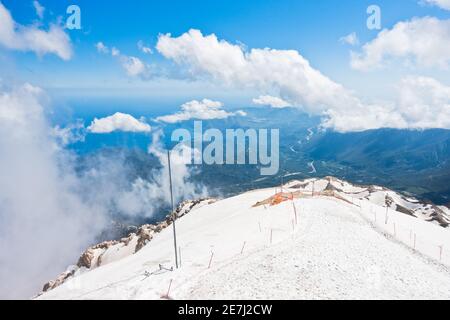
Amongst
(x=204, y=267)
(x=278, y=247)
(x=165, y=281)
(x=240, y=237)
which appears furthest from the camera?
(x=240, y=237)

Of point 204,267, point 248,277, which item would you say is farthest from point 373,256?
point 204,267

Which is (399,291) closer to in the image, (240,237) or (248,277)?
(248,277)

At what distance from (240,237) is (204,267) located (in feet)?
40.6

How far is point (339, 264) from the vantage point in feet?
111

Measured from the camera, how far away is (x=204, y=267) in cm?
3528
